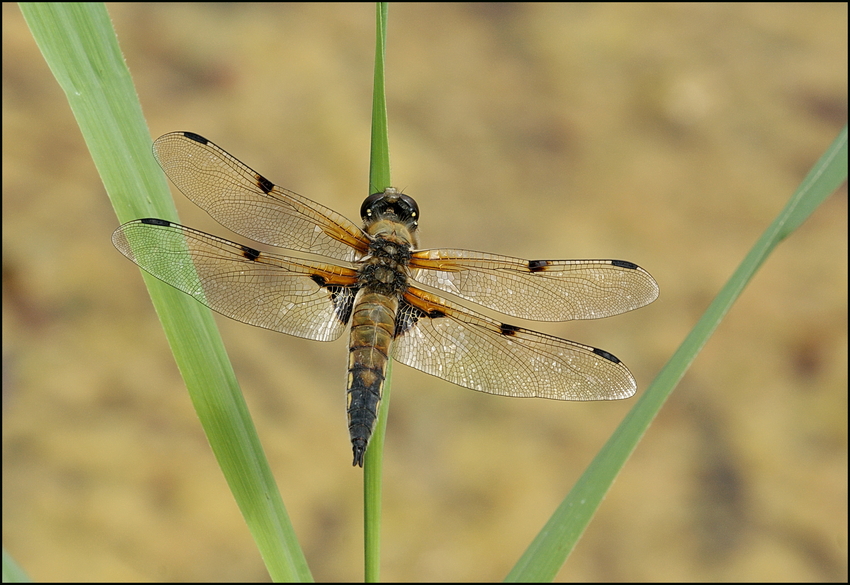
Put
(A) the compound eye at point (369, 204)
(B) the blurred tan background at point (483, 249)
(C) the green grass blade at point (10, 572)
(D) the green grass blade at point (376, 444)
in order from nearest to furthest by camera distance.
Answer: (D) the green grass blade at point (376, 444) → (C) the green grass blade at point (10, 572) → (A) the compound eye at point (369, 204) → (B) the blurred tan background at point (483, 249)

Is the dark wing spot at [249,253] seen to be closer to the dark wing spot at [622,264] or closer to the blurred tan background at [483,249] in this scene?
the dark wing spot at [622,264]

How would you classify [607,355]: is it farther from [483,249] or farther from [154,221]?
[483,249]

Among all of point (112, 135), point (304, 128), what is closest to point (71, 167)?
point (304, 128)

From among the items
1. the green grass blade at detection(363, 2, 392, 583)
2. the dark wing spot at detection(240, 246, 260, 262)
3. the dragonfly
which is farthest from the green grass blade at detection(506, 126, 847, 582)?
the dark wing spot at detection(240, 246, 260, 262)

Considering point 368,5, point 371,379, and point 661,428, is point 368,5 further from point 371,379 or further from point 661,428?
point 371,379

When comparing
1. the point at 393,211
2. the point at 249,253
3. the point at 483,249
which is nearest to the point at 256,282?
the point at 249,253

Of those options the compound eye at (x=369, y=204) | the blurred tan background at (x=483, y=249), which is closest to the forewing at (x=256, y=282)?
the compound eye at (x=369, y=204)
